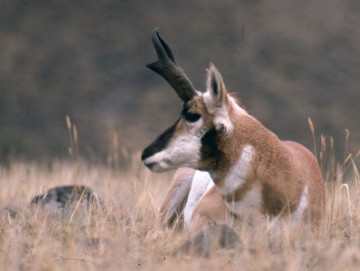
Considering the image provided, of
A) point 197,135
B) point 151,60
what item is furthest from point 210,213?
point 151,60

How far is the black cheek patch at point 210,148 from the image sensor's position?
309 inches

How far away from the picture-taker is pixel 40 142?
115 feet

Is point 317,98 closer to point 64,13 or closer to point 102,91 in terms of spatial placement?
point 102,91

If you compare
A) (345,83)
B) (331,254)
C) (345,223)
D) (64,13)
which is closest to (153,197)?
(345,223)

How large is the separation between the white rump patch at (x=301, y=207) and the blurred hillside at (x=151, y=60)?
24430 mm

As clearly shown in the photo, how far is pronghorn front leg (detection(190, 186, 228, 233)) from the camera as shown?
8.20 meters

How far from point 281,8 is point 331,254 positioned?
34.7m

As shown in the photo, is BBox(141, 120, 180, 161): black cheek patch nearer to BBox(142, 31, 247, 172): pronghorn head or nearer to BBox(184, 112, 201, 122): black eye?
BBox(142, 31, 247, 172): pronghorn head

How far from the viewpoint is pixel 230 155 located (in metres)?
7.82

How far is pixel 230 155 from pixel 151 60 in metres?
28.0

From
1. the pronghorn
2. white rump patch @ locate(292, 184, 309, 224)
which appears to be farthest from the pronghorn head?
white rump patch @ locate(292, 184, 309, 224)

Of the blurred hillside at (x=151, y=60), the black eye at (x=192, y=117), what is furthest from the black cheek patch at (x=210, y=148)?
the blurred hillside at (x=151, y=60)

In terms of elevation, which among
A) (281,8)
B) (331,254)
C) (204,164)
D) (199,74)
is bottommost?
(331,254)

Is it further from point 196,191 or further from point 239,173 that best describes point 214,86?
point 196,191
